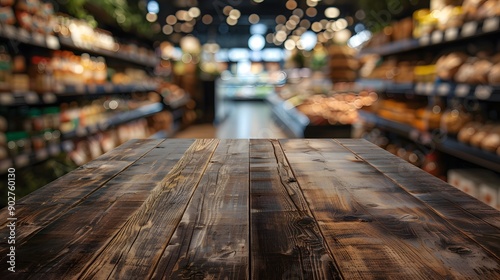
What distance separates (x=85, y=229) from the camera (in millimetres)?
923

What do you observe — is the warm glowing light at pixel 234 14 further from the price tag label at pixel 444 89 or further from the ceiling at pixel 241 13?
the price tag label at pixel 444 89

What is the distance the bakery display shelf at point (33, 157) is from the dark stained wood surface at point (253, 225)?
154cm

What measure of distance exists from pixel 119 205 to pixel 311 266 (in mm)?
544

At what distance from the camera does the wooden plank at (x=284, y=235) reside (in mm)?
728

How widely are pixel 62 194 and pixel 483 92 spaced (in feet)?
A: 8.35

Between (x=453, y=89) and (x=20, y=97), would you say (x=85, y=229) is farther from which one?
(x=453, y=89)

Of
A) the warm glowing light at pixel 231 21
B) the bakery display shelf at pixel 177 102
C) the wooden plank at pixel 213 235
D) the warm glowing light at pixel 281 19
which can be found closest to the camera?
the wooden plank at pixel 213 235

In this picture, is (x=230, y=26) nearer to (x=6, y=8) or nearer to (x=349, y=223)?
(x=6, y=8)

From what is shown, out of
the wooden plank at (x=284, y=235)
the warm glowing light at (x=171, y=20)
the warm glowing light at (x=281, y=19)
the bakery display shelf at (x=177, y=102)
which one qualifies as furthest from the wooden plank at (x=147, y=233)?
the warm glowing light at (x=281, y=19)

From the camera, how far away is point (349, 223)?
950mm

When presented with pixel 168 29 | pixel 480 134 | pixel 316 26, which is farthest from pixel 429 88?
pixel 168 29

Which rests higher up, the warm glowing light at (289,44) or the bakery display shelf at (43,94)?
the warm glowing light at (289,44)

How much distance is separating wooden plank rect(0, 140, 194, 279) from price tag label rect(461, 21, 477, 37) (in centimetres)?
242

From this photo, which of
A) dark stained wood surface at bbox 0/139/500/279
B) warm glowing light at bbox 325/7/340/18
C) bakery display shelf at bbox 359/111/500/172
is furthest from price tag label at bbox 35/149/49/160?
warm glowing light at bbox 325/7/340/18
